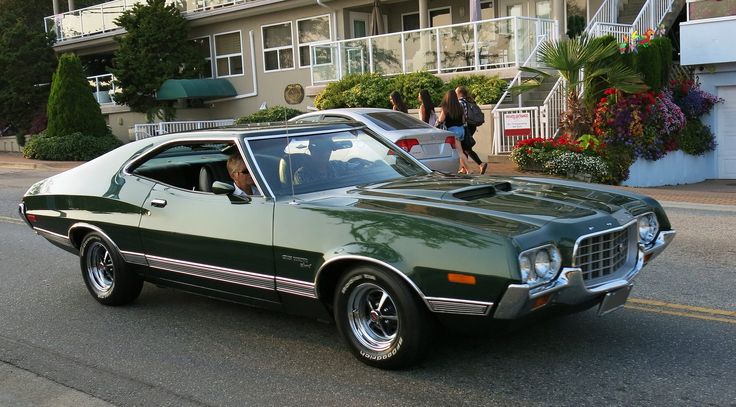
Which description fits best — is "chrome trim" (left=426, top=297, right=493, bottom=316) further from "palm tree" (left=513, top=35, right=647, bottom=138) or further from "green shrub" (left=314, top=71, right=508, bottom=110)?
"green shrub" (left=314, top=71, right=508, bottom=110)

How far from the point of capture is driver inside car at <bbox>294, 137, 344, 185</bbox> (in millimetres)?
5383

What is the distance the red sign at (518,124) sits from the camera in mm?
16516

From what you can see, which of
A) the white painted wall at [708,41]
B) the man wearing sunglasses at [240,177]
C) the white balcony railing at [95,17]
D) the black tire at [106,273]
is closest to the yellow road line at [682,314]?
the man wearing sunglasses at [240,177]

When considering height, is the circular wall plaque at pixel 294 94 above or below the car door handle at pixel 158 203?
above

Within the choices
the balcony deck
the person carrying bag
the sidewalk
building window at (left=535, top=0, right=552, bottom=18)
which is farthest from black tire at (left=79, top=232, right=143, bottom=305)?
the balcony deck

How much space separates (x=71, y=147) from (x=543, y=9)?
15.5 meters

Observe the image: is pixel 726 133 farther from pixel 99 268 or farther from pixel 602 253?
pixel 99 268

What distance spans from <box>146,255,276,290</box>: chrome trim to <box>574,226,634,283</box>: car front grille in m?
1.96

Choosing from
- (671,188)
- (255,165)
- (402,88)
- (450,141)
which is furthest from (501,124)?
(255,165)

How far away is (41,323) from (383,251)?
10.7 ft

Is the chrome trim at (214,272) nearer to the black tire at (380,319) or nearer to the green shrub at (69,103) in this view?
the black tire at (380,319)

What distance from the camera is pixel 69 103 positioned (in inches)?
998

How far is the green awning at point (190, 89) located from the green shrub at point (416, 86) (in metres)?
10.4

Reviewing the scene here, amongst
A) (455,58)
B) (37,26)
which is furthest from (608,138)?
(37,26)
